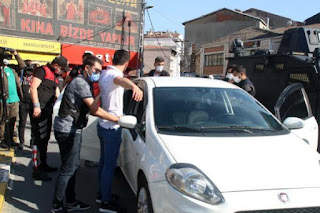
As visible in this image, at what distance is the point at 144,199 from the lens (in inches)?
114

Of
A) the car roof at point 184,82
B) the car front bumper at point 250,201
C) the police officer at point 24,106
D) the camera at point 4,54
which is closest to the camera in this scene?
the car front bumper at point 250,201

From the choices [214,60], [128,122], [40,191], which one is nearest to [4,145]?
[40,191]

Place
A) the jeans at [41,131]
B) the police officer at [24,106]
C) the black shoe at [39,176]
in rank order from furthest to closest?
the police officer at [24,106], the jeans at [41,131], the black shoe at [39,176]

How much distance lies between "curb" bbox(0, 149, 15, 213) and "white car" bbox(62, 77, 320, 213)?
4.86 ft

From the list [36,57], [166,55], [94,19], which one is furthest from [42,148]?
[166,55]

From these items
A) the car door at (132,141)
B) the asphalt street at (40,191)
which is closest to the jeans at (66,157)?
the asphalt street at (40,191)

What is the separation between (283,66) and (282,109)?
1365mm

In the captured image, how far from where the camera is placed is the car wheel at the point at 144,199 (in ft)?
9.14

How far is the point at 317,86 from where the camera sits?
530cm

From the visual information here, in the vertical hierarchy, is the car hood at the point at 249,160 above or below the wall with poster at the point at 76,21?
below

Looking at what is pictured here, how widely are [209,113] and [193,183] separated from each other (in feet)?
A: 3.98

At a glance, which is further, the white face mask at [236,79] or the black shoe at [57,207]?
the white face mask at [236,79]

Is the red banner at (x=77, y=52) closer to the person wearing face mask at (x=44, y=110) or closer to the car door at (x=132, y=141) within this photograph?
the person wearing face mask at (x=44, y=110)

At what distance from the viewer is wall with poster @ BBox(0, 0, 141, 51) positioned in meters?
18.2
